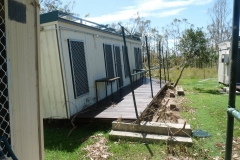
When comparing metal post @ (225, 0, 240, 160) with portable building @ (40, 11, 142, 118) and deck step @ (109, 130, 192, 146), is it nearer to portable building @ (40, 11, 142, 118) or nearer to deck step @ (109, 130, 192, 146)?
deck step @ (109, 130, 192, 146)

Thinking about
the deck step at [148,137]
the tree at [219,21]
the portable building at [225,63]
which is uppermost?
the tree at [219,21]

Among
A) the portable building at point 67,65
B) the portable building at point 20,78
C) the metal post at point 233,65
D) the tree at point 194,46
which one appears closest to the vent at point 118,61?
the portable building at point 67,65

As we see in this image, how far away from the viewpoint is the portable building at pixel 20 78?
A: 185 centimetres

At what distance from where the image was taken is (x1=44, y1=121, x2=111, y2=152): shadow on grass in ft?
12.7

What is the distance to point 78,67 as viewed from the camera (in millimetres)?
5367

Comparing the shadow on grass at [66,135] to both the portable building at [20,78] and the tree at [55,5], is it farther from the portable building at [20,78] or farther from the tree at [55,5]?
the tree at [55,5]

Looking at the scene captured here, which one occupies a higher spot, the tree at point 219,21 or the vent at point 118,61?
the tree at point 219,21

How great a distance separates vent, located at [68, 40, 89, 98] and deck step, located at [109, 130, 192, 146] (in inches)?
65.9

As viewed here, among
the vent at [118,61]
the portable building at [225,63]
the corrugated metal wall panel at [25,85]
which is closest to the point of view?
the corrugated metal wall panel at [25,85]

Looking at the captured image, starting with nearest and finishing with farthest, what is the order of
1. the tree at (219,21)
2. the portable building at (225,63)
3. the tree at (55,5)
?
the portable building at (225,63), the tree at (55,5), the tree at (219,21)

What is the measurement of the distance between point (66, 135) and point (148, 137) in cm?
177

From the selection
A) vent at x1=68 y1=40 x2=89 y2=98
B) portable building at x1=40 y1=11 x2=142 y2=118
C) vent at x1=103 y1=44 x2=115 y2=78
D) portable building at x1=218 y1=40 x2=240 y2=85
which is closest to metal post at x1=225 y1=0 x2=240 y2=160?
portable building at x1=40 y1=11 x2=142 y2=118

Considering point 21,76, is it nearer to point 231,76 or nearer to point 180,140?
point 231,76

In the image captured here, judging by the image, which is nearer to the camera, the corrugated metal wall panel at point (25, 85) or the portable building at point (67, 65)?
the corrugated metal wall panel at point (25, 85)
